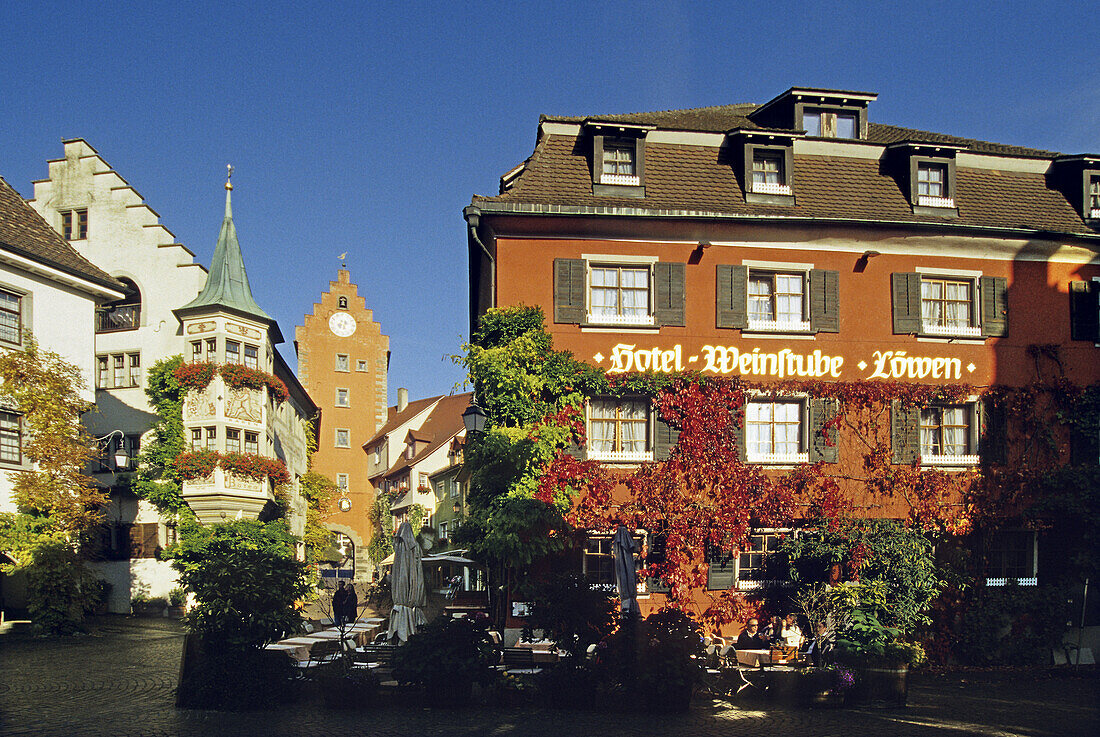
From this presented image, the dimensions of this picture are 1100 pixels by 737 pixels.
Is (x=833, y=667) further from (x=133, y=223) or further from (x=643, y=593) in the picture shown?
(x=133, y=223)

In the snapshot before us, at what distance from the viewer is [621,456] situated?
20.9m

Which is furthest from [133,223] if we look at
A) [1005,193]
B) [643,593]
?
[1005,193]

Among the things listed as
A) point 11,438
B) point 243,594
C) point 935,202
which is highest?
point 935,202

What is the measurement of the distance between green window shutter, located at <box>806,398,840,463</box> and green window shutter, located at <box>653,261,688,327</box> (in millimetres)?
3286

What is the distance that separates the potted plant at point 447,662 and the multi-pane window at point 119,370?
27.9 meters

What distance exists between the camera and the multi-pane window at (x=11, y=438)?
2552 cm

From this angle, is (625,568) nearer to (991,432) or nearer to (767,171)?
(991,432)

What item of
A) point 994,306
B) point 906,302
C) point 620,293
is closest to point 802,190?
point 906,302

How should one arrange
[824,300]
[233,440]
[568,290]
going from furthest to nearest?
[233,440] → [824,300] → [568,290]

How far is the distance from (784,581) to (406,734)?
10.6 meters

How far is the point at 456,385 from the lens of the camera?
2103cm

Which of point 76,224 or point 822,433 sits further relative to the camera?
point 76,224

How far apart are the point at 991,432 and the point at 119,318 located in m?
31.0

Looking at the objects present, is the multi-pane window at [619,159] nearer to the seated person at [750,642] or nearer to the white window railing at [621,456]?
the white window railing at [621,456]
